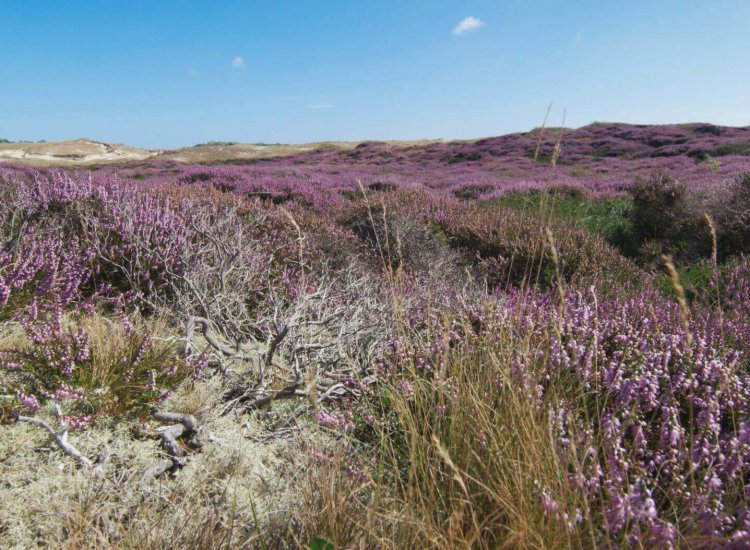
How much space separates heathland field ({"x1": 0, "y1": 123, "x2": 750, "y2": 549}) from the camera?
1.40m

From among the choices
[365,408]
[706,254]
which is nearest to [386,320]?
[365,408]

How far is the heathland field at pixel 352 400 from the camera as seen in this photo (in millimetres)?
1401

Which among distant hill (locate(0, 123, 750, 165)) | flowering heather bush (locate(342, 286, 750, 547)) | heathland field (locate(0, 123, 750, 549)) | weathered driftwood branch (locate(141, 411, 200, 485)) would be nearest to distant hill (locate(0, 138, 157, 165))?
distant hill (locate(0, 123, 750, 165))

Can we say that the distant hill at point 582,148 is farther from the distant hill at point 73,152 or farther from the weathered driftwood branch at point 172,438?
the weathered driftwood branch at point 172,438

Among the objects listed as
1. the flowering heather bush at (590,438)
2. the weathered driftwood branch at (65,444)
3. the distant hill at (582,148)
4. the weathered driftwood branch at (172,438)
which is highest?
the distant hill at (582,148)

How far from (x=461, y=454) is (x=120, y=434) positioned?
164 centimetres

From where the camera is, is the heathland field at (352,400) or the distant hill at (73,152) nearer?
the heathland field at (352,400)

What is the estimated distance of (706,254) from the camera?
614 centimetres

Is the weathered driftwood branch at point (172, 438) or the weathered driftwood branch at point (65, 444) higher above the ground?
the weathered driftwood branch at point (65, 444)

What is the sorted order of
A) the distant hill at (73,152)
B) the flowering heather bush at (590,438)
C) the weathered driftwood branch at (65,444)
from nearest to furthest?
the flowering heather bush at (590,438) → the weathered driftwood branch at (65,444) → the distant hill at (73,152)

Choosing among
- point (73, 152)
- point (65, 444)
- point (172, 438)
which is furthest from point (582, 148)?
point (73, 152)

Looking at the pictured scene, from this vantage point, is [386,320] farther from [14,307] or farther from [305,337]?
[14,307]

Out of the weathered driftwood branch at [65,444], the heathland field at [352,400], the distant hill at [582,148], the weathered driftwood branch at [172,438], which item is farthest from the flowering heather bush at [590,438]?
the distant hill at [582,148]

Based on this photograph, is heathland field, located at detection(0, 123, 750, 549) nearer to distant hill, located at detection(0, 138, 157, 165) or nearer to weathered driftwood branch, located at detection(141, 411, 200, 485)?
weathered driftwood branch, located at detection(141, 411, 200, 485)
